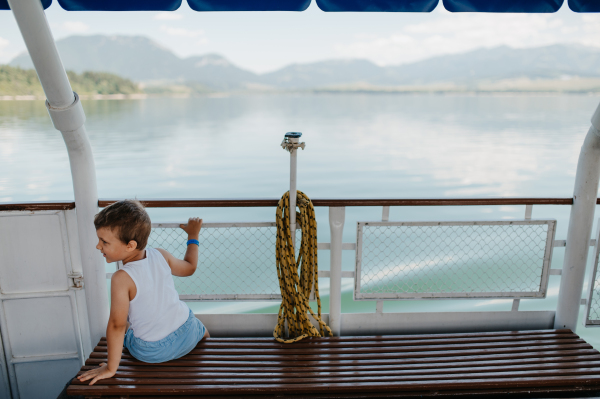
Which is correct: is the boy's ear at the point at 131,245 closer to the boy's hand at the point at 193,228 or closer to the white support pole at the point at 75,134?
the boy's hand at the point at 193,228

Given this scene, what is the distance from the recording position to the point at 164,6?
1.84 m

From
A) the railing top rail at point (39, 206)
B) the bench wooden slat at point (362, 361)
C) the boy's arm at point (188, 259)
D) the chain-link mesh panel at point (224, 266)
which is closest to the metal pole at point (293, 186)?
the chain-link mesh panel at point (224, 266)

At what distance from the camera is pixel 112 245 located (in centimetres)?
157

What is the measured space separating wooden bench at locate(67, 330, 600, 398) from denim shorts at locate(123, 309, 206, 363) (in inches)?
1.5

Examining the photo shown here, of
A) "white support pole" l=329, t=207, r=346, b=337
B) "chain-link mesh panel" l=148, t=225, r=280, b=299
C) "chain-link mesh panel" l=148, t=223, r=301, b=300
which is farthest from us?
"chain-link mesh panel" l=148, t=225, r=280, b=299

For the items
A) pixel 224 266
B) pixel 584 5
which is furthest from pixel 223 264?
pixel 584 5

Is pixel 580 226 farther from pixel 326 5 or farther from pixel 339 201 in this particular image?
pixel 326 5

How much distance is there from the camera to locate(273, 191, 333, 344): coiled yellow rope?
205 cm

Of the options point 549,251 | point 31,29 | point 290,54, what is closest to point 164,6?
point 31,29

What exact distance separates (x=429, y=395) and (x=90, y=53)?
28.2m

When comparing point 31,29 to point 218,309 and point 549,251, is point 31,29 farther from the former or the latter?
point 218,309

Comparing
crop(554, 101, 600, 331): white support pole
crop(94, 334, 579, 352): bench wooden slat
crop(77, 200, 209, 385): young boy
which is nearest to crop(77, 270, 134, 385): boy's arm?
crop(77, 200, 209, 385): young boy

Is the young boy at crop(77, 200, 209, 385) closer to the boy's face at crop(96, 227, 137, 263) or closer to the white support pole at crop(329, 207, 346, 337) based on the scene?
the boy's face at crop(96, 227, 137, 263)

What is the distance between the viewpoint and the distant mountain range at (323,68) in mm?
24859
